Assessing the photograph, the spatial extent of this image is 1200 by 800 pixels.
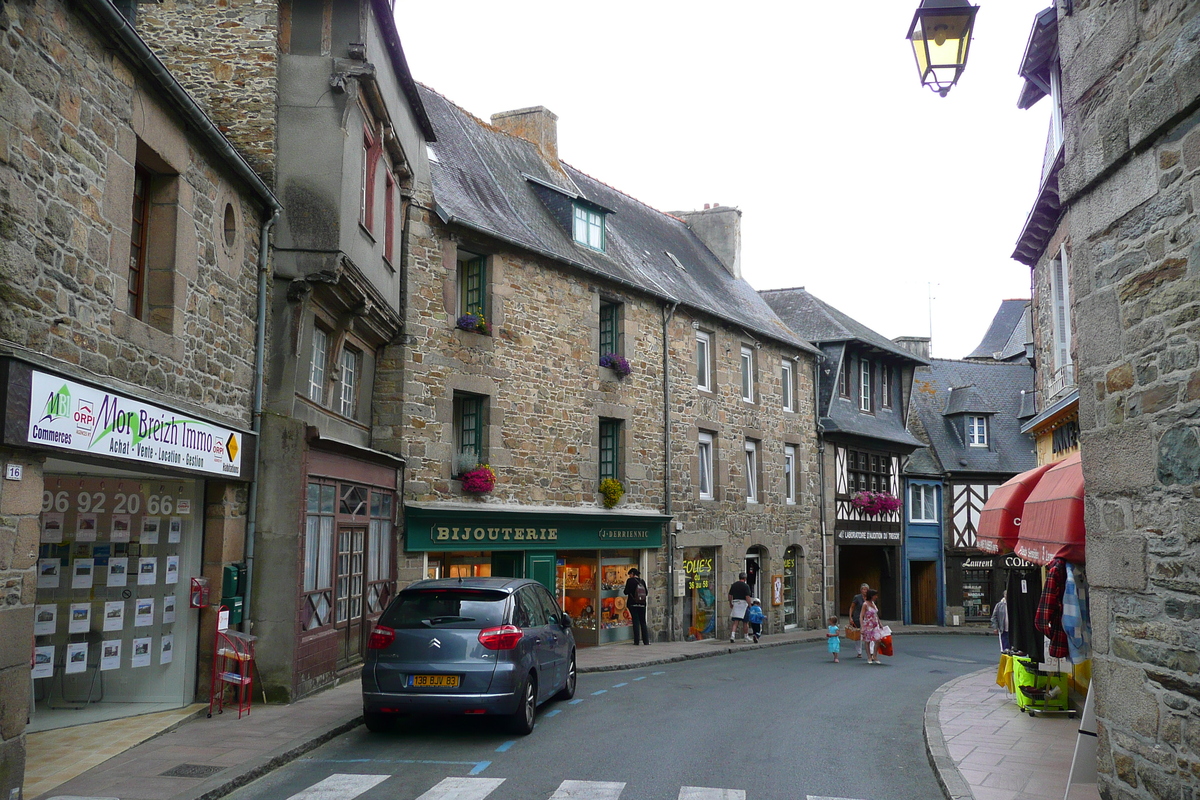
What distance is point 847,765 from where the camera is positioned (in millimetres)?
8742

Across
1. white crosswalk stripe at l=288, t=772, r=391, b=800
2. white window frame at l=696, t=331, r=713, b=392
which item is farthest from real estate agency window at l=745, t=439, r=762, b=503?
white crosswalk stripe at l=288, t=772, r=391, b=800

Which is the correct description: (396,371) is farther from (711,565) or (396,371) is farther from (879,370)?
(879,370)

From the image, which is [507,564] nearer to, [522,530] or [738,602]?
[522,530]

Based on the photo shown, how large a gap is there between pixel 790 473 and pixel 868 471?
186 inches

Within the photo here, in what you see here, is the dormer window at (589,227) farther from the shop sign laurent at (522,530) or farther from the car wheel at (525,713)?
the car wheel at (525,713)

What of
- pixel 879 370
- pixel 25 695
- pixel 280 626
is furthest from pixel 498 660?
pixel 879 370

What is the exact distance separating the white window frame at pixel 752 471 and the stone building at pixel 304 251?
536 inches

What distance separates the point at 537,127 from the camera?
2411 cm

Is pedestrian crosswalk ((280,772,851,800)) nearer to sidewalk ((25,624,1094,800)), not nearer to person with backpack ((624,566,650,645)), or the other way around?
sidewalk ((25,624,1094,800))

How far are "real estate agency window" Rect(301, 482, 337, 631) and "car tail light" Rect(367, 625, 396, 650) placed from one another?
2.38 m

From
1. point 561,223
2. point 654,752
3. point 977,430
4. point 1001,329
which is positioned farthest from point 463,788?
point 1001,329

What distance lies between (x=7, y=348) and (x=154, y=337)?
258cm

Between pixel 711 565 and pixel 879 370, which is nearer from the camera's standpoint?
pixel 711 565

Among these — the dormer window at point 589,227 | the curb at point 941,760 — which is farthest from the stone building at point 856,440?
the curb at point 941,760
